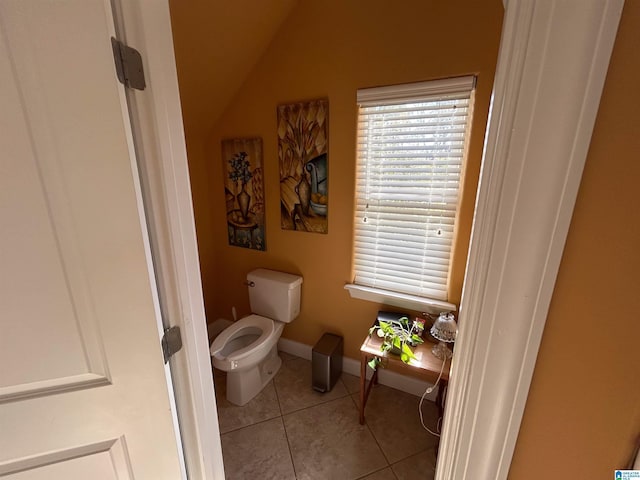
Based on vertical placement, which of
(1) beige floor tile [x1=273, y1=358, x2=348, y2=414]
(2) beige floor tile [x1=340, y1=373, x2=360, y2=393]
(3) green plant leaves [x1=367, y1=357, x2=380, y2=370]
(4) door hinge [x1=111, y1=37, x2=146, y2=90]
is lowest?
(1) beige floor tile [x1=273, y1=358, x2=348, y2=414]

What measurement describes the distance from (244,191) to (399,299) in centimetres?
140

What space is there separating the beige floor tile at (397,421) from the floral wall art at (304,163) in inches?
48.6

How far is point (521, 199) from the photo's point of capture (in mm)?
436

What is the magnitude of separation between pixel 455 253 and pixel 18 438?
1739 millimetres

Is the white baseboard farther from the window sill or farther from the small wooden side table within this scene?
the window sill

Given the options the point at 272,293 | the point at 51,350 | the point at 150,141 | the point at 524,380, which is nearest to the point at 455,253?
the point at 524,380

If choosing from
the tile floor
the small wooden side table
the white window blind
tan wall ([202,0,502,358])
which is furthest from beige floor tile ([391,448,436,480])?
the white window blind

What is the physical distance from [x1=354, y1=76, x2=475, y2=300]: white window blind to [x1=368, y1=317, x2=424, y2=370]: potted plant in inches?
8.9

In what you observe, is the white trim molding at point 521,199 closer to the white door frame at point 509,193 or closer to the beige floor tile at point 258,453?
the white door frame at point 509,193

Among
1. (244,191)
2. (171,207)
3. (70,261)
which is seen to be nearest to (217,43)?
(244,191)

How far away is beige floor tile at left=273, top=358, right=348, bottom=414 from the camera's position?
1.69 m

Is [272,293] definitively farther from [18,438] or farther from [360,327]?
[18,438]

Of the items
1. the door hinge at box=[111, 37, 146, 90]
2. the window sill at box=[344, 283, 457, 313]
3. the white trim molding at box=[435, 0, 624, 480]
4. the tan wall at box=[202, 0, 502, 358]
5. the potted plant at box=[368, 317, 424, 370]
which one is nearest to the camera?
the white trim molding at box=[435, 0, 624, 480]

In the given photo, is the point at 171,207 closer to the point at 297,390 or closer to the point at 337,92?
the point at 337,92
